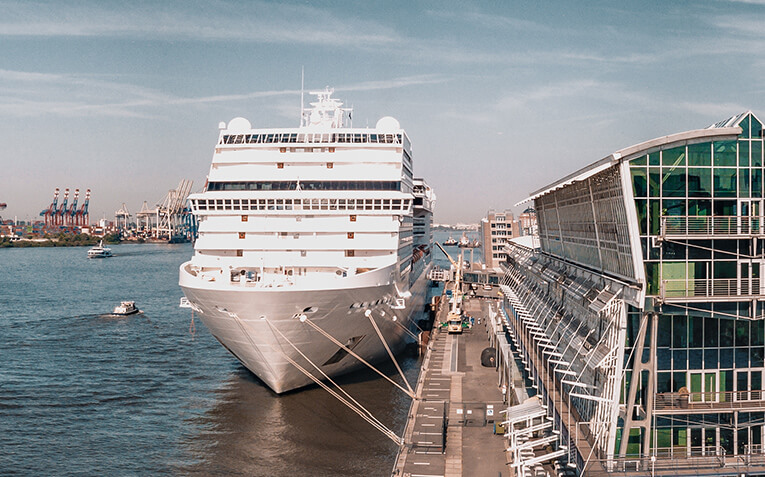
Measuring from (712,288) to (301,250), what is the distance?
19.3 metres

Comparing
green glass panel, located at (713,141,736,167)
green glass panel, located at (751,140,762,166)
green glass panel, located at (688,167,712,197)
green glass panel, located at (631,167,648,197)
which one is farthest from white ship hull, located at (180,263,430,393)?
green glass panel, located at (751,140,762,166)

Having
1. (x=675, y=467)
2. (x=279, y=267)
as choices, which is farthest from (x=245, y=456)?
(x=675, y=467)

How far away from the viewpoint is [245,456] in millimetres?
25031

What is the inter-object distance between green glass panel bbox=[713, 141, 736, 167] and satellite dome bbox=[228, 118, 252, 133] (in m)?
25.3

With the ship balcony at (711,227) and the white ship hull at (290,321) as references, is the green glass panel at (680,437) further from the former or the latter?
the white ship hull at (290,321)

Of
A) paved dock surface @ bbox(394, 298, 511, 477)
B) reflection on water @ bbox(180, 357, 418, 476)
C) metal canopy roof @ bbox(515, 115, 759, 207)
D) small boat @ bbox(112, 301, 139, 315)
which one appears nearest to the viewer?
metal canopy roof @ bbox(515, 115, 759, 207)

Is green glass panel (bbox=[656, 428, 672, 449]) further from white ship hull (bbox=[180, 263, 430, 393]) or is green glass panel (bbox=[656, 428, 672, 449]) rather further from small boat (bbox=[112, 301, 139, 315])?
small boat (bbox=[112, 301, 139, 315])

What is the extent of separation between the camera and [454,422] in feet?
78.4

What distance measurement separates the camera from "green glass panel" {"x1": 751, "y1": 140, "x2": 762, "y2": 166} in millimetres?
15984

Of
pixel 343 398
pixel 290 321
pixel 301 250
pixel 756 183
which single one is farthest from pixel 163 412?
pixel 756 183

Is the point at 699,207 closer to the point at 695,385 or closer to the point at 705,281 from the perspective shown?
the point at 705,281

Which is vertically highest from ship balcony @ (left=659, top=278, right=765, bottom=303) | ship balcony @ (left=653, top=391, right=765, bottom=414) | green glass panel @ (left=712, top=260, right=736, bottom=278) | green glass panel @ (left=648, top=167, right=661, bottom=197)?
green glass panel @ (left=648, top=167, right=661, bottom=197)

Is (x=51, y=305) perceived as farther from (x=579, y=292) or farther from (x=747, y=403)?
(x=747, y=403)

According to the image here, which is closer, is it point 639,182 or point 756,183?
point 639,182
